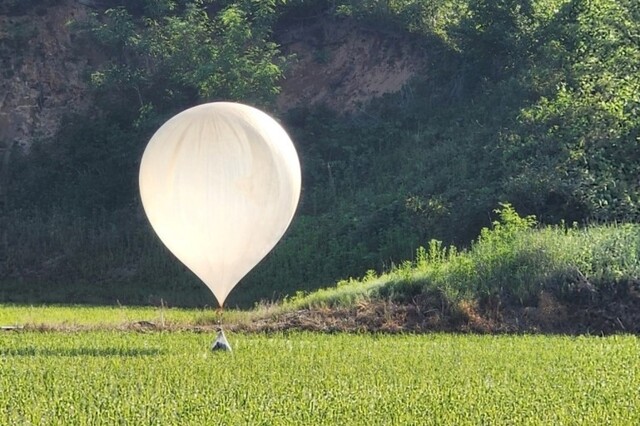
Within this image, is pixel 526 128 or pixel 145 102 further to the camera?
pixel 145 102

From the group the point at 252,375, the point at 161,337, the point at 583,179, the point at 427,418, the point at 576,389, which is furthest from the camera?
the point at 583,179

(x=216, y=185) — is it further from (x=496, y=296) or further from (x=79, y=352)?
(x=496, y=296)

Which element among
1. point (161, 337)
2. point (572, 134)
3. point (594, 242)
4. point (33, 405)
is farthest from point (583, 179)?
point (33, 405)

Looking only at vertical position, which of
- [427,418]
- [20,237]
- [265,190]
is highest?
[265,190]

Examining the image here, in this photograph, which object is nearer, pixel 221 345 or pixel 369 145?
pixel 221 345

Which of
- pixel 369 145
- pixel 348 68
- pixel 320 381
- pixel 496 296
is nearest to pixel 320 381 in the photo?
pixel 320 381

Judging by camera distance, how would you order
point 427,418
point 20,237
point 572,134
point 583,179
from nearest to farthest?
point 427,418
point 583,179
point 572,134
point 20,237

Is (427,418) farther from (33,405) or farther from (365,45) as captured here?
(365,45)

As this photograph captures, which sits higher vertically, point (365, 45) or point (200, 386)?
point (365, 45)
